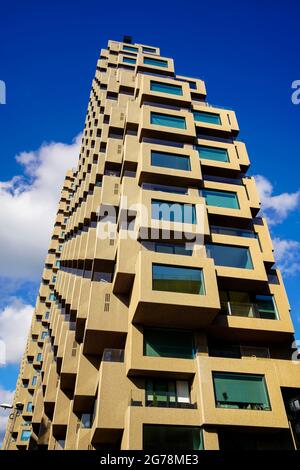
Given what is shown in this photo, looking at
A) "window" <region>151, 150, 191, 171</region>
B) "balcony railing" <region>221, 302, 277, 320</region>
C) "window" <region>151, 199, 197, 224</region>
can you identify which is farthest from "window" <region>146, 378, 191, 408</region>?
"window" <region>151, 150, 191, 171</region>

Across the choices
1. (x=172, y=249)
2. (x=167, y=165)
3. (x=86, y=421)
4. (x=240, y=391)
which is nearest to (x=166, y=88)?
(x=167, y=165)

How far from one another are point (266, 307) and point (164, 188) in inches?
414

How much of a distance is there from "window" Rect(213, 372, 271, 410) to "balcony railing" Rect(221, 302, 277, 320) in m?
3.55

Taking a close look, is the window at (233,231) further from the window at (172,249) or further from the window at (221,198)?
the window at (172,249)

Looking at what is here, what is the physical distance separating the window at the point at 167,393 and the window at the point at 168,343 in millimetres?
1466

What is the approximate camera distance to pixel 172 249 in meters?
22.4

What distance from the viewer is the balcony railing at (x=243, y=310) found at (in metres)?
20.9

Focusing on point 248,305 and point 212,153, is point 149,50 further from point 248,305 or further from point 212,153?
point 248,305

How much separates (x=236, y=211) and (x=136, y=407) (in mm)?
15070

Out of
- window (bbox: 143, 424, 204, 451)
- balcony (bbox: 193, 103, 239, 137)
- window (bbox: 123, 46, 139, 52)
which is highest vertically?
window (bbox: 123, 46, 139, 52)

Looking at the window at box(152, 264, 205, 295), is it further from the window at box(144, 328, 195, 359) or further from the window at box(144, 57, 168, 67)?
the window at box(144, 57, 168, 67)

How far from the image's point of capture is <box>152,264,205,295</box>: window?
1958cm
